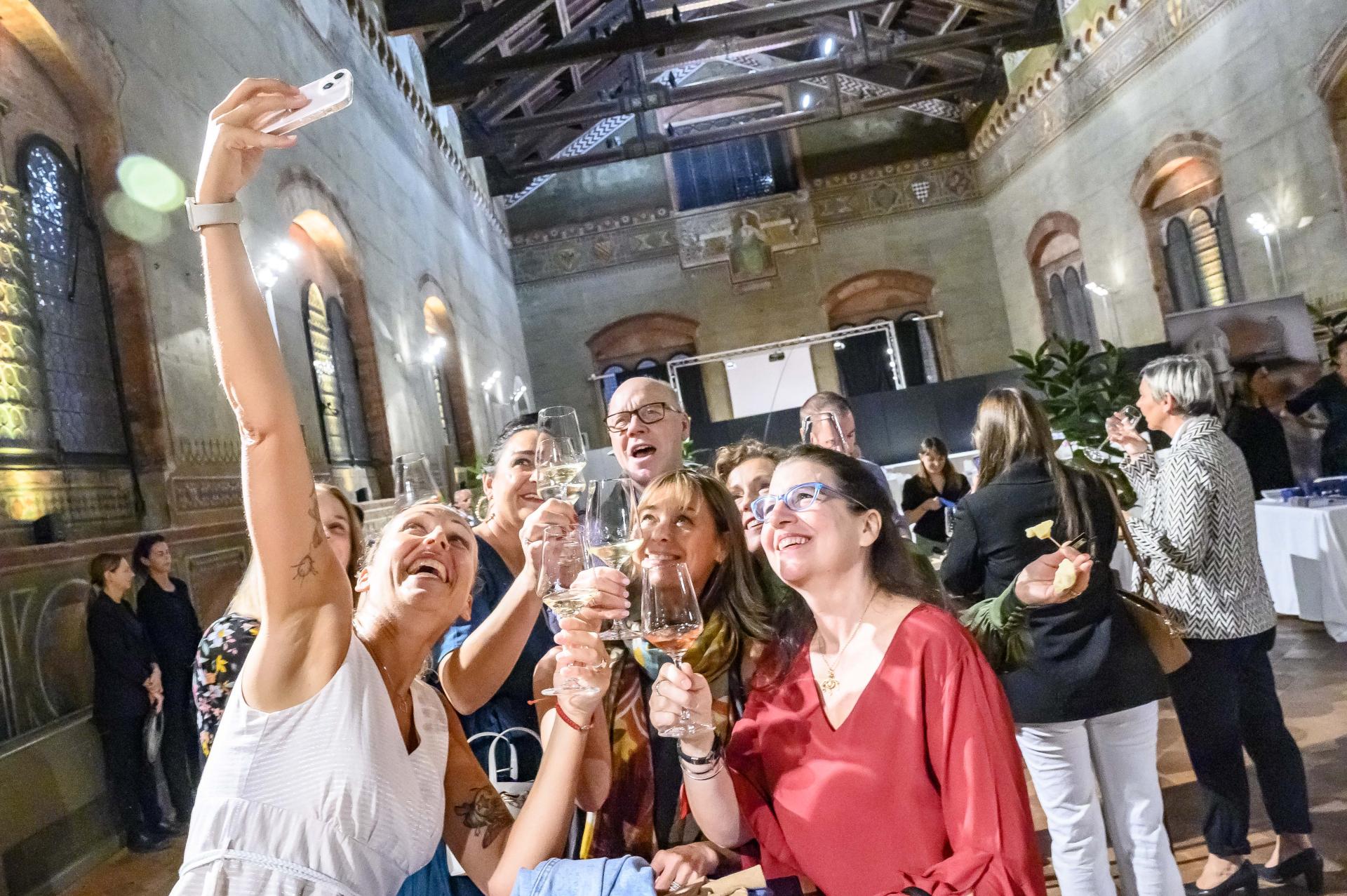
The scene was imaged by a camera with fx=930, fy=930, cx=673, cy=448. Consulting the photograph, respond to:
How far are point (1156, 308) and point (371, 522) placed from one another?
10.9 m

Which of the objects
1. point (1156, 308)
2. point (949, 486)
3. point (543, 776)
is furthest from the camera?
point (1156, 308)

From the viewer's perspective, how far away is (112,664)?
160 inches

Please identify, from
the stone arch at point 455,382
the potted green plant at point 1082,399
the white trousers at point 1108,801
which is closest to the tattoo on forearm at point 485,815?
the white trousers at point 1108,801

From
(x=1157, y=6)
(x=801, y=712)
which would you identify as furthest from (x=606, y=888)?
(x=1157, y=6)

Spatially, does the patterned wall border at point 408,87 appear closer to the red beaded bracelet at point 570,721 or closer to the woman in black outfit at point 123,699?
the woman in black outfit at point 123,699

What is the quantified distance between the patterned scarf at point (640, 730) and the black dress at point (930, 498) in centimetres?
361

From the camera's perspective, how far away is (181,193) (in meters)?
5.36

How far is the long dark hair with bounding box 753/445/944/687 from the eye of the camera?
162cm

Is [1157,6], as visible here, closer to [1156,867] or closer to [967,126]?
[967,126]

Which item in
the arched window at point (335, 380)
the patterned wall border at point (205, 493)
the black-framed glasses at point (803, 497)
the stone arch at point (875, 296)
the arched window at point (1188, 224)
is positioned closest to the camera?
the black-framed glasses at point (803, 497)

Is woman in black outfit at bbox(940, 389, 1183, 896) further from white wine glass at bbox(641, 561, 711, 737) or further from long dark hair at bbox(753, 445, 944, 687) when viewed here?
white wine glass at bbox(641, 561, 711, 737)

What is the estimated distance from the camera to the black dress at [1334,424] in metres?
6.70

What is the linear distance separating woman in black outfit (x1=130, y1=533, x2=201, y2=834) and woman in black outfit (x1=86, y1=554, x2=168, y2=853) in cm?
9

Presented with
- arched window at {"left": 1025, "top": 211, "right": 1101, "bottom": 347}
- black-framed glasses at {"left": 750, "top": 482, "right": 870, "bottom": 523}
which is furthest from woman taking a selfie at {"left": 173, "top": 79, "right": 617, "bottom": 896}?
arched window at {"left": 1025, "top": 211, "right": 1101, "bottom": 347}
